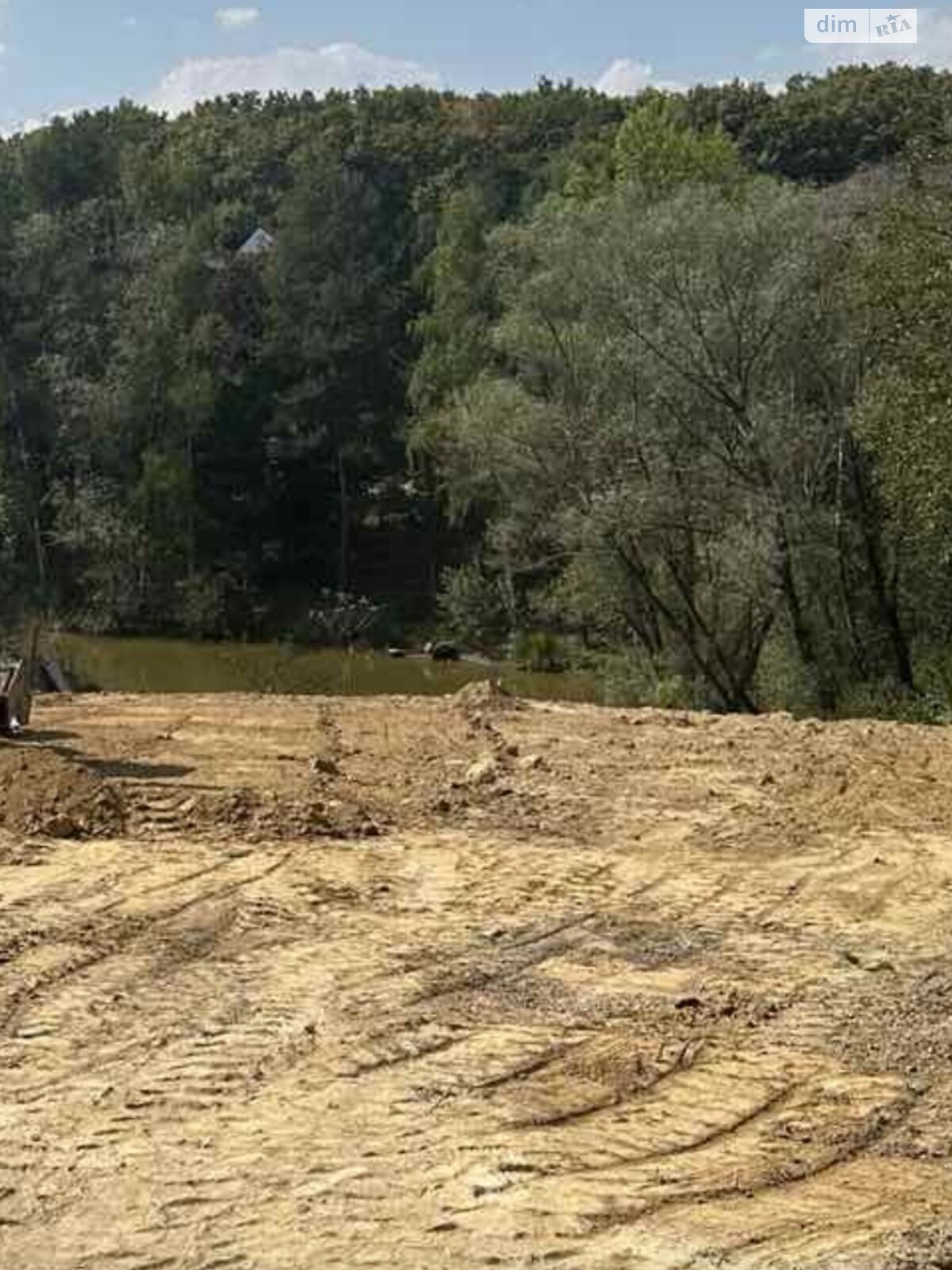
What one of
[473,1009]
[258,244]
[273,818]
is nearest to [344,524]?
[258,244]

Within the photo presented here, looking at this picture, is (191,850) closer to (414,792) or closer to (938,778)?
(414,792)

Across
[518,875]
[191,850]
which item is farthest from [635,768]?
[191,850]

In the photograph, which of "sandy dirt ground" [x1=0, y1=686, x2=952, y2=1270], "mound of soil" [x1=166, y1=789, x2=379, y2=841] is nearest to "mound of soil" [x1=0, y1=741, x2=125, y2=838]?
"sandy dirt ground" [x1=0, y1=686, x2=952, y2=1270]

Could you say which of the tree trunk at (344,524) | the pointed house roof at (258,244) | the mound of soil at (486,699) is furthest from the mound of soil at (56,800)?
the pointed house roof at (258,244)

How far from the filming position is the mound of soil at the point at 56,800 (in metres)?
9.23

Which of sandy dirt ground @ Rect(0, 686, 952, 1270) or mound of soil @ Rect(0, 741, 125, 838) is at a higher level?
mound of soil @ Rect(0, 741, 125, 838)

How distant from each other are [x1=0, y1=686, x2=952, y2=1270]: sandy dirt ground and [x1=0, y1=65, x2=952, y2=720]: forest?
763 cm

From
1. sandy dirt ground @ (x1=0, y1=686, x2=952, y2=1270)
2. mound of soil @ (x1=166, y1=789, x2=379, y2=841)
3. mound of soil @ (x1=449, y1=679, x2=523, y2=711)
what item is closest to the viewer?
sandy dirt ground @ (x1=0, y1=686, x2=952, y2=1270)

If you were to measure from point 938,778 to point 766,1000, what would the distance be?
4631 millimetres

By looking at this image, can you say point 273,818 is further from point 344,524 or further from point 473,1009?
point 344,524

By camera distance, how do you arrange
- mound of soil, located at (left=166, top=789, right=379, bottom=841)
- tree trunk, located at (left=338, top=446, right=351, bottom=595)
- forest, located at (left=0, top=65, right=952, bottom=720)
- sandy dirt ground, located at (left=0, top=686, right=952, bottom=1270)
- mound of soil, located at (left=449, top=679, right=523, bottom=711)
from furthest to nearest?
tree trunk, located at (left=338, top=446, right=351, bottom=595), forest, located at (left=0, top=65, right=952, bottom=720), mound of soil, located at (left=449, top=679, right=523, bottom=711), mound of soil, located at (left=166, top=789, right=379, bottom=841), sandy dirt ground, located at (left=0, top=686, right=952, bottom=1270)

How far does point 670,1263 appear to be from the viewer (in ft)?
14.4

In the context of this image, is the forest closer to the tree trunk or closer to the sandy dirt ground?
the tree trunk

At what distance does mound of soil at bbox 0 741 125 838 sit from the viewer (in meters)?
9.23
